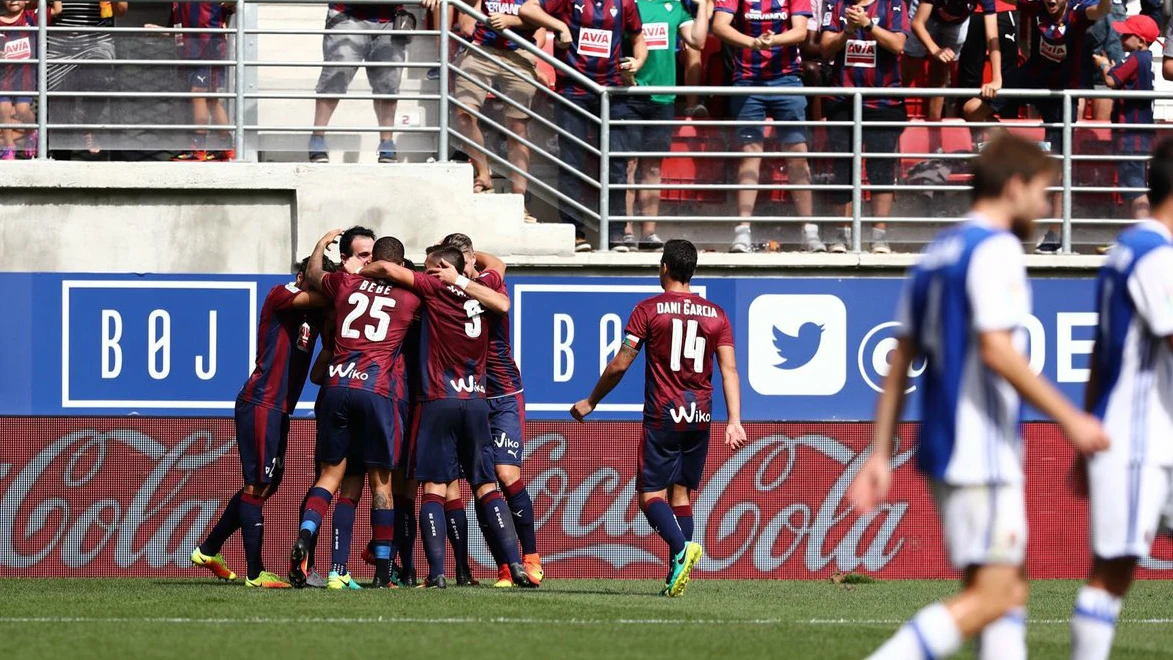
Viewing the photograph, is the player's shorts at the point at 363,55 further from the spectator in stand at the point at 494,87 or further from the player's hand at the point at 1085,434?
the player's hand at the point at 1085,434

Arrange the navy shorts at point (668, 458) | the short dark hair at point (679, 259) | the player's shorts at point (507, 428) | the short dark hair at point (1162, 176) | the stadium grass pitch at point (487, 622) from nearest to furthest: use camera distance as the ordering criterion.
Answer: the short dark hair at point (1162, 176) < the stadium grass pitch at point (487, 622) < the navy shorts at point (668, 458) < the short dark hair at point (679, 259) < the player's shorts at point (507, 428)

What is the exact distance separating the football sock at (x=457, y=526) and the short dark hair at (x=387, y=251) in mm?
1621

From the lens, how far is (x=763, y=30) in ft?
47.4

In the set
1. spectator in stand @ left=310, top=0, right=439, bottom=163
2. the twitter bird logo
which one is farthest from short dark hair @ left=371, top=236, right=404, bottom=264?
the twitter bird logo

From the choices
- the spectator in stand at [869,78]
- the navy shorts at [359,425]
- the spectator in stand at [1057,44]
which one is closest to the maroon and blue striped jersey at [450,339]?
the navy shorts at [359,425]

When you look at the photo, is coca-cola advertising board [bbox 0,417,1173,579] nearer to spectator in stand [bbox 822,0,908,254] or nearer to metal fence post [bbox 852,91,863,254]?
metal fence post [bbox 852,91,863,254]

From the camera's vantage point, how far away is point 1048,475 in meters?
12.6

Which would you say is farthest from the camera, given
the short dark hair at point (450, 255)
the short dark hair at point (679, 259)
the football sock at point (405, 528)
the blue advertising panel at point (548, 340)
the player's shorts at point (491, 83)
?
the player's shorts at point (491, 83)

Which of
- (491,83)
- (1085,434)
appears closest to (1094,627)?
(1085,434)

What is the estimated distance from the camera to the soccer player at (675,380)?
34.5ft

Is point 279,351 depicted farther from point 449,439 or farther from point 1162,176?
point 1162,176

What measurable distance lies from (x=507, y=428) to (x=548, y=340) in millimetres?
2091

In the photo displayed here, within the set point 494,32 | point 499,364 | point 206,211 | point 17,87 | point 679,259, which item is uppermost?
point 494,32

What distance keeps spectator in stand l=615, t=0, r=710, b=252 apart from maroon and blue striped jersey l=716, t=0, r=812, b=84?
1.00 ft
